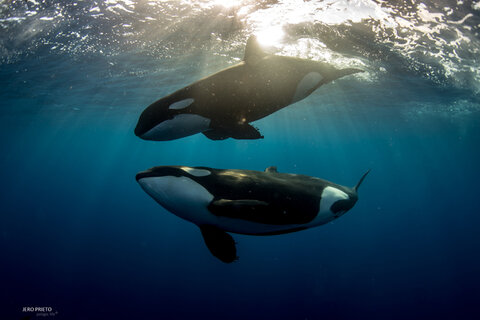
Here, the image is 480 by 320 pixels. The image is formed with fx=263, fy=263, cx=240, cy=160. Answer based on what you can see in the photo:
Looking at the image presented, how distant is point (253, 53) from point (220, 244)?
2.05m

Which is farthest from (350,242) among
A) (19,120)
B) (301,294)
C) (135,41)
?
(19,120)

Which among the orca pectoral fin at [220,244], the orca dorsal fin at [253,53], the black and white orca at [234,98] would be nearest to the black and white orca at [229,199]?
the orca pectoral fin at [220,244]

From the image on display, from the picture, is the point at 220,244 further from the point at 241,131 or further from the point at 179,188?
the point at 241,131

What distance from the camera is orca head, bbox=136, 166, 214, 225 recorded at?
272 centimetres

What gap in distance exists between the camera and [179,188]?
8.93ft

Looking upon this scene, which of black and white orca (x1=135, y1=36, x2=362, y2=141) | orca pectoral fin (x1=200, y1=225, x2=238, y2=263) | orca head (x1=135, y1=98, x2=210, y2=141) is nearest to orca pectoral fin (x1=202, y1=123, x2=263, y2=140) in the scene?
black and white orca (x1=135, y1=36, x2=362, y2=141)

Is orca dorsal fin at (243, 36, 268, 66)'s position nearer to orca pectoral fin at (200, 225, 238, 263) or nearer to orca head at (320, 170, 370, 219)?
orca head at (320, 170, 370, 219)

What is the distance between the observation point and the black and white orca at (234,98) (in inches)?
89.9

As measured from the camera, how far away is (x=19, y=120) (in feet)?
119

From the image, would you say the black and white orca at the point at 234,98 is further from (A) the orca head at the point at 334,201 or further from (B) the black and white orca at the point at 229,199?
(A) the orca head at the point at 334,201

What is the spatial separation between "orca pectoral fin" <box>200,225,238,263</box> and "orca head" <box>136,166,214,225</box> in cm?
21

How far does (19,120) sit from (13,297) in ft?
87.7

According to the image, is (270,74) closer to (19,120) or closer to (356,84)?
(356,84)

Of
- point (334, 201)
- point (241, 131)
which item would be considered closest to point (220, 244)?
point (241, 131)
